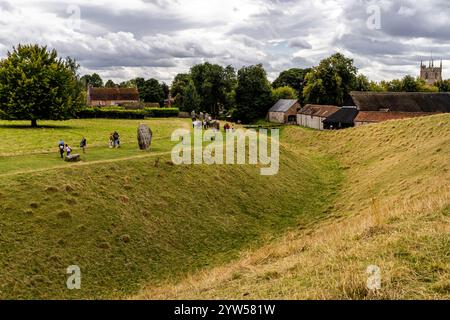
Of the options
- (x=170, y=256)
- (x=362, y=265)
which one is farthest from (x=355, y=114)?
(x=362, y=265)

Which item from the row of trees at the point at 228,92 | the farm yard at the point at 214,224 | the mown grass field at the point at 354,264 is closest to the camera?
the mown grass field at the point at 354,264

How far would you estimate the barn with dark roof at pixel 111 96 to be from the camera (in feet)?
407

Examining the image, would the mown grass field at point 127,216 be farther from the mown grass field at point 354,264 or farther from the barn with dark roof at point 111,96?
the barn with dark roof at point 111,96

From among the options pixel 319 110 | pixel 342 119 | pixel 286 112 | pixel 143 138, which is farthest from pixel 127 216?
pixel 286 112

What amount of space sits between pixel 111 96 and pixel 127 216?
4209 inches

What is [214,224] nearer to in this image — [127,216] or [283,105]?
[127,216]

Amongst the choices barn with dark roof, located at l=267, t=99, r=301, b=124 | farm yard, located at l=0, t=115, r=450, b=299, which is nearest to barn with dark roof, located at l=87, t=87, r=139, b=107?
barn with dark roof, located at l=267, t=99, r=301, b=124

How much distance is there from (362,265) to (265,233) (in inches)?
621

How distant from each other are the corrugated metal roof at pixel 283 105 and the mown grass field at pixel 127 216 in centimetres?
6145

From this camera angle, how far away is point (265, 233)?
2709 cm

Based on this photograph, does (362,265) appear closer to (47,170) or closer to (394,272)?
(394,272)

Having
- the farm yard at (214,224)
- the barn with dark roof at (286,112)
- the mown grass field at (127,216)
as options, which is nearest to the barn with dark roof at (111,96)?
the barn with dark roof at (286,112)

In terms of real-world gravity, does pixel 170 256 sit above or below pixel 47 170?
below

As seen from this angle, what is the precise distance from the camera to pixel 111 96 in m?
126
